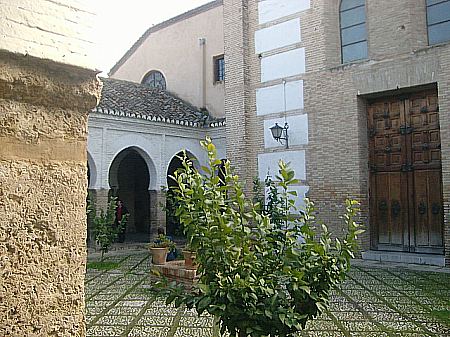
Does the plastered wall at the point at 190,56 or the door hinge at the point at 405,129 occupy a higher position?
the plastered wall at the point at 190,56

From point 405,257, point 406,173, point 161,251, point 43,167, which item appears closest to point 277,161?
point 406,173

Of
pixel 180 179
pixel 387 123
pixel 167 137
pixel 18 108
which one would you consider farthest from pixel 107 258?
pixel 18 108

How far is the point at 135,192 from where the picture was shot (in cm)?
1791

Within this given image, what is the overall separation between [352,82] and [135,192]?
1009 centimetres

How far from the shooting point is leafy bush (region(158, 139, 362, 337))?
7.44ft

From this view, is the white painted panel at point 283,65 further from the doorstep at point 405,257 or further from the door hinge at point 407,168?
the doorstep at point 405,257

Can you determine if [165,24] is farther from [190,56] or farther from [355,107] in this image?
[355,107]

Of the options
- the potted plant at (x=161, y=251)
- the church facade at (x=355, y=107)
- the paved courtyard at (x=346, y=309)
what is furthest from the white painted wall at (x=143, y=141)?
the potted plant at (x=161, y=251)

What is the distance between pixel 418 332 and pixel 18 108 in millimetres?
4801

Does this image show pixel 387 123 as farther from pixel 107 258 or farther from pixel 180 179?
pixel 180 179

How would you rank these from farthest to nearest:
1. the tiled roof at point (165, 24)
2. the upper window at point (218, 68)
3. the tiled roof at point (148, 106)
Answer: the tiled roof at point (165, 24) < the upper window at point (218, 68) < the tiled roof at point (148, 106)

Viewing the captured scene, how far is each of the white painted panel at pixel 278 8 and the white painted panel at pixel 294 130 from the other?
8.10 feet

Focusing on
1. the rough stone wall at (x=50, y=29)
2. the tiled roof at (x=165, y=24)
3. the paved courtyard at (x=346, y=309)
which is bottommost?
the paved courtyard at (x=346, y=309)

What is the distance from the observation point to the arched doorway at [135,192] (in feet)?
57.4
